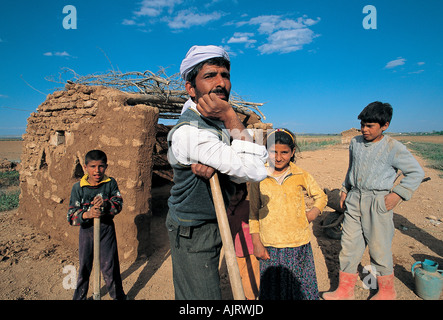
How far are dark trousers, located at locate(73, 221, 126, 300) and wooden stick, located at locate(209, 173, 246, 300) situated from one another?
203cm

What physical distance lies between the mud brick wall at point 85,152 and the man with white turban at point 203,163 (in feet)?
8.03

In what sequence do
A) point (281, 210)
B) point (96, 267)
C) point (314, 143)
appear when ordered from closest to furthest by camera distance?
point (281, 210), point (96, 267), point (314, 143)

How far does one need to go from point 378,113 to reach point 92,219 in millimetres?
3323

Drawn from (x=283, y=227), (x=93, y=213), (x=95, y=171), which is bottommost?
(x=283, y=227)

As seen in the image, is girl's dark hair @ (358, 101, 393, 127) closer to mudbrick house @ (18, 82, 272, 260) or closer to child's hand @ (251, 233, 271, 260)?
child's hand @ (251, 233, 271, 260)

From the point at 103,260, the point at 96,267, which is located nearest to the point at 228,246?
the point at 96,267

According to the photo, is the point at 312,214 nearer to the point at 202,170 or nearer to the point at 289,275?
the point at 289,275

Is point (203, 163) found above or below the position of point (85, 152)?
below

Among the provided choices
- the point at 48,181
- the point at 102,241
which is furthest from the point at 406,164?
the point at 48,181

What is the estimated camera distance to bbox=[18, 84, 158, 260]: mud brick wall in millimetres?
3783

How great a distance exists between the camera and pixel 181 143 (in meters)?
1.27

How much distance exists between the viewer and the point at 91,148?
410 centimetres

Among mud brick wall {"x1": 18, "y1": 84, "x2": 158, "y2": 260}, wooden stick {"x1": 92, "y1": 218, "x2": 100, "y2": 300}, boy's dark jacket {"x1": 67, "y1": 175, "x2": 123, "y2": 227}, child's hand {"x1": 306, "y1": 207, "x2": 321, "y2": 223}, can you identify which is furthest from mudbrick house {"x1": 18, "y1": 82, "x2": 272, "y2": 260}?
child's hand {"x1": 306, "y1": 207, "x2": 321, "y2": 223}
